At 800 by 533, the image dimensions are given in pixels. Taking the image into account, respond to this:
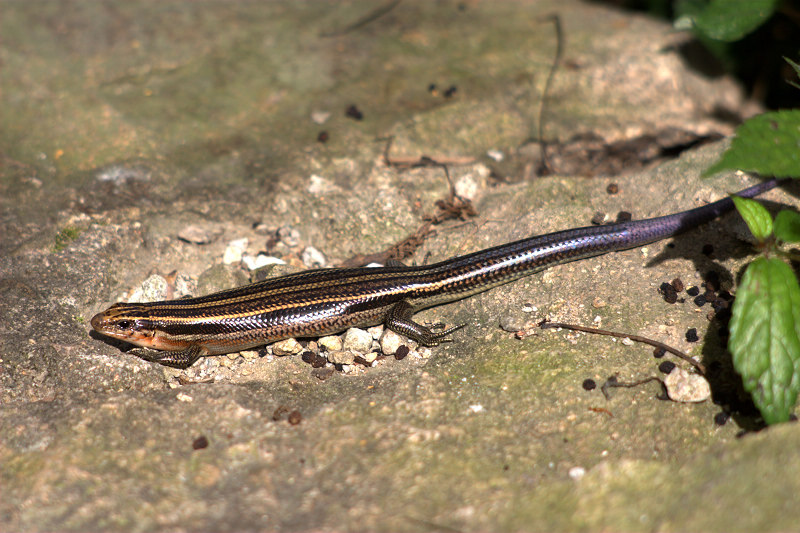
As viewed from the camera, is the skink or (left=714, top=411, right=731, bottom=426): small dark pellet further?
A: the skink

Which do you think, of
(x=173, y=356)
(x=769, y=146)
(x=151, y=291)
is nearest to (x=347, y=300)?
(x=173, y=356)

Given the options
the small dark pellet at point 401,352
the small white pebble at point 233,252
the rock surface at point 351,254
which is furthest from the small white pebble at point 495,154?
the small white pebble at point 233,252

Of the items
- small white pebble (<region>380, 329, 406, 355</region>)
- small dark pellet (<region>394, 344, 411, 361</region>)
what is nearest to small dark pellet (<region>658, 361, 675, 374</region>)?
small dark pellet (<region>394, 344, 411, 361</region>)

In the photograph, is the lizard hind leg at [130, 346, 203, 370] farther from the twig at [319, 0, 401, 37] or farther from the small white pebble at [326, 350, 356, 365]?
the twig at [319, 0, 401, 37]

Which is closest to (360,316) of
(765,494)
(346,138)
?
(346,138)

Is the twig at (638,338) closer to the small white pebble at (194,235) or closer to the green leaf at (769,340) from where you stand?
the green leaf at (769,340)

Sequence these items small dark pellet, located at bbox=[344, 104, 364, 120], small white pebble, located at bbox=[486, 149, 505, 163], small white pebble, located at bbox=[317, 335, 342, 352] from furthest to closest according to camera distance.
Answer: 1. small dark pellet, located at bbox=[344, 104, 364, 120]
2. small white pebble, located at bbox=[486, 149, 505, 163]
3. small white pebble, located at bbox=[317, 335, 342, 352]
